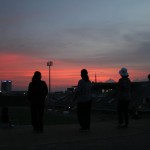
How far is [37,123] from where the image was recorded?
12.0m

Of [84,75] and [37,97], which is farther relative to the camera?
[84,75]

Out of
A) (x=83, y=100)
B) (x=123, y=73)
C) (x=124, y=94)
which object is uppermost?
(x=123, y=73)

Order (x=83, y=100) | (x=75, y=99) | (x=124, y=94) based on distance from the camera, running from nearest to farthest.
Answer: (x=83, y=100) < (x=75, y=99) < (x=124, y=94)

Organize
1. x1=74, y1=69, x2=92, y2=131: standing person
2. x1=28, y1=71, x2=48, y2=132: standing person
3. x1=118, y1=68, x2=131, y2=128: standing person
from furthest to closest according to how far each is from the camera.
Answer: x1=118, y1=68, x2=131, y2=128: standing person < x1=74, y1=69, x2=92, y2=131: standing person < x1=28, y1=71, x2=48, y2=132: standing person

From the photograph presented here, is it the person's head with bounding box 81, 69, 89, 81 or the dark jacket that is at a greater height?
the person's head with bounding box 81, 69, 89, 81

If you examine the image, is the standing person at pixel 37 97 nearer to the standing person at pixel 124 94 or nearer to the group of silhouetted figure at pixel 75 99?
the group of silhouetted figure at pixel 75 99

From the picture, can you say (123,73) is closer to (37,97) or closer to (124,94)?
(124,94)

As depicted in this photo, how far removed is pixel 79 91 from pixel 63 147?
10.1ft

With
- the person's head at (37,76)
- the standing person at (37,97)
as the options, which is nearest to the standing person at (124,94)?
the standing person at (37,97)

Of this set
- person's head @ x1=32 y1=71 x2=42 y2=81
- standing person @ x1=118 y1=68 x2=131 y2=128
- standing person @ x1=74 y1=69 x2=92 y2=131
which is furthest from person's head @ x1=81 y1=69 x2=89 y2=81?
person's head @ x1=32 y1=71 x2=42 y2=81

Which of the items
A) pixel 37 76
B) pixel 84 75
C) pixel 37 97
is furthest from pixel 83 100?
pixel 37 76

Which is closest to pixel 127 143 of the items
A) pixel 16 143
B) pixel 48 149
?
pixel 48 149

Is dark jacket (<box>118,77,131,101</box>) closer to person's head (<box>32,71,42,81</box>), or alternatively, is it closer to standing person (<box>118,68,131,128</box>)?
standing person (<box>118,68,131,128</box>)

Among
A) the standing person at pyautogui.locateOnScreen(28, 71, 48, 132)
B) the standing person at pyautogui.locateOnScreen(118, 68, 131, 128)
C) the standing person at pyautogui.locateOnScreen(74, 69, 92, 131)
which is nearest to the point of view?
the standing person at pyautogui.locateOnScreen(28, 71, 48, 132)
